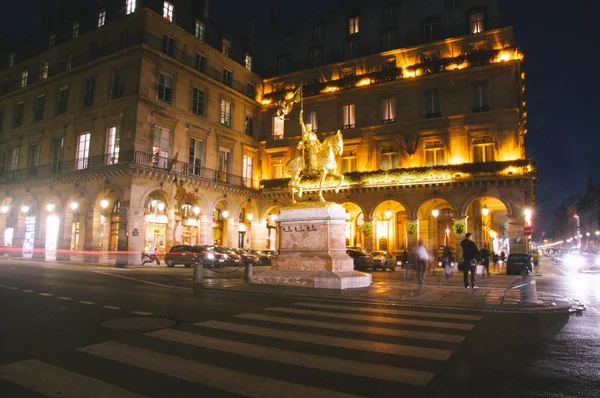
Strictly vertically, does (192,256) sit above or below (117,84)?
below

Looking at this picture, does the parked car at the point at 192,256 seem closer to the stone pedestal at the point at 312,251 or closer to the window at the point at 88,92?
the stone pedestal at the point at 312,251

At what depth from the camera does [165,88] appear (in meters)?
29.3

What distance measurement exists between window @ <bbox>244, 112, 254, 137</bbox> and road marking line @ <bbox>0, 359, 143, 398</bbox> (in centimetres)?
3336

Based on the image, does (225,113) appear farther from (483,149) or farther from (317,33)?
(483,149)

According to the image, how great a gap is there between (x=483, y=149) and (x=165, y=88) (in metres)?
24.1

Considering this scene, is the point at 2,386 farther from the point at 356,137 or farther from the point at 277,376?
the point at 356,137

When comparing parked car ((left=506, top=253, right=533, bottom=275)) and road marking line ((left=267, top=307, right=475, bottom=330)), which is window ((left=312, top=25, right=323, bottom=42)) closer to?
parked car ((left=506, top=253, right=533, bottom=275))

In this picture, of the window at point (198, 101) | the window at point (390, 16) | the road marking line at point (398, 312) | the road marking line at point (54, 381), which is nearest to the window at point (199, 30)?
the window at point (198, 101)

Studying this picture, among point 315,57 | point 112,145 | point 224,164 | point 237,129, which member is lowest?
point 224,164

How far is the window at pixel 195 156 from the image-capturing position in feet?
101

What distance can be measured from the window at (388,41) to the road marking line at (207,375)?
34.5 m

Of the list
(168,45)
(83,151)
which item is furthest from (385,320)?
(83,151)

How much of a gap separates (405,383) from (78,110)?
110 ft

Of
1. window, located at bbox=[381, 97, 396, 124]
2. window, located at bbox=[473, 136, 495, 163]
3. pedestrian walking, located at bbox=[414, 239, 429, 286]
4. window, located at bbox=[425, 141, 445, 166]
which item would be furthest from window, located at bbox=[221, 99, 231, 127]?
pedestrian walking, located at bbox=[414, 239, 429, 286]
